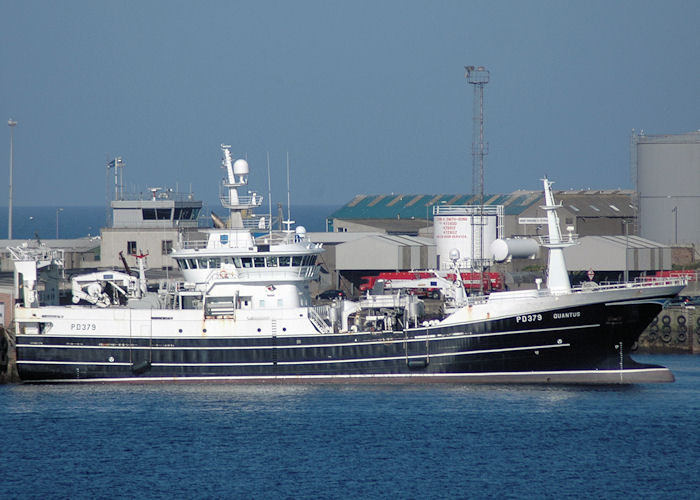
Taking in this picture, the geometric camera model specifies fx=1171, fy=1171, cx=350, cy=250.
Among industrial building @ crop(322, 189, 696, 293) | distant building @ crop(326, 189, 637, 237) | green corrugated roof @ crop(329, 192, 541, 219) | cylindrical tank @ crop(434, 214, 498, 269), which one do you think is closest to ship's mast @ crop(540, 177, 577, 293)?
industrial building @ crop(322, 189, 696, 293)

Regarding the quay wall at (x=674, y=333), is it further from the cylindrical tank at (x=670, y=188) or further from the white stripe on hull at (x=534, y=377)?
the cylindrical tank at (x=670, y=188)

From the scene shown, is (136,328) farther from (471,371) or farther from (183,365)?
(471,371)

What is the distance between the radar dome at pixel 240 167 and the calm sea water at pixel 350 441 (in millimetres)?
10190

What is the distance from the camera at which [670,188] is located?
93250 mm

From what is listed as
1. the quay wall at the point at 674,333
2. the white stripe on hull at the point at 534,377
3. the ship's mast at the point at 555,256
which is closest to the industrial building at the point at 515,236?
the ship's mast at the point at 555,256

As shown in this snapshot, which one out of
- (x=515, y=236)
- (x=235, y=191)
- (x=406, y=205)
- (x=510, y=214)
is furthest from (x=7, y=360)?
(x=406, y=205)

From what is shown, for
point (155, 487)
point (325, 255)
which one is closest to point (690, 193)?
point (325, 255)

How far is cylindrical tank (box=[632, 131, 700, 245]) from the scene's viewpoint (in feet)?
303

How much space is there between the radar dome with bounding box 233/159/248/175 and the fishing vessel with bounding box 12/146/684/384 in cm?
179

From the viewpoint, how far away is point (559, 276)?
163 feet

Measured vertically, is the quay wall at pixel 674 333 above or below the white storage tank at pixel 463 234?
below

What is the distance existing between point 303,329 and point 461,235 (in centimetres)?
3447

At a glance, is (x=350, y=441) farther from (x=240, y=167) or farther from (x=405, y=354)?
(x=240, y=167)

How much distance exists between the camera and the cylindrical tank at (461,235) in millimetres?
82750
